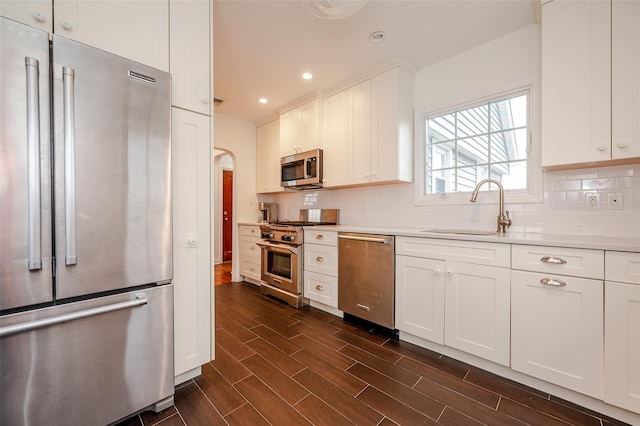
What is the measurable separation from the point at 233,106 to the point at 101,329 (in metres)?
3.31

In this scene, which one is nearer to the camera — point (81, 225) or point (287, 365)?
point (81, 225)

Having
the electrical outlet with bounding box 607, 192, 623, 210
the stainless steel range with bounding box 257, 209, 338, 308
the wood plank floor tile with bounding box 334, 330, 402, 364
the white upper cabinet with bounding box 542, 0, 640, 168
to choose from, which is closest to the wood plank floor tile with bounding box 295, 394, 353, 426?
the wood plank floor tile with bounding box 334, 330, 402, 364

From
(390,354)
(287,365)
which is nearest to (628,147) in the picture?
(390,354)

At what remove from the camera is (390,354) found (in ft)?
6.65

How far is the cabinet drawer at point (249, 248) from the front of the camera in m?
3.83

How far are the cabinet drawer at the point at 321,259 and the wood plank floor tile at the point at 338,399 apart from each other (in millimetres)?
1107

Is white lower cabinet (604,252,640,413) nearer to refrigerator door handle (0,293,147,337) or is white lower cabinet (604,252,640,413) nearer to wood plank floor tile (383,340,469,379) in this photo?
wood plank floor tile (383,340,469,379)

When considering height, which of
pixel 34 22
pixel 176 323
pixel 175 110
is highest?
pixel 34 22

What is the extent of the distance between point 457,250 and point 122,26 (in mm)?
2481

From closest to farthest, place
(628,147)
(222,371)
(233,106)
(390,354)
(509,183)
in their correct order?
(628,147) < (222,371) < (390,354) < (509,183) < (233,106)

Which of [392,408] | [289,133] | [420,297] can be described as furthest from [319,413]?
[289,133]

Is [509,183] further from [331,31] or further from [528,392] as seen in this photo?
[331,31]

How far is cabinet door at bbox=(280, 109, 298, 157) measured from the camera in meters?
3.60

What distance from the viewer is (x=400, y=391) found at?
161 centimetres
